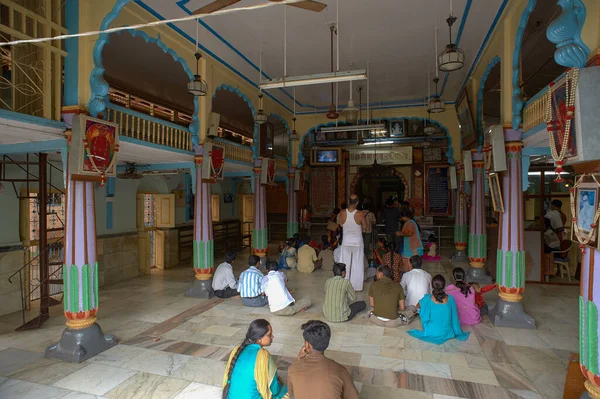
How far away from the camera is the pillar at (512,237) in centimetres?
558

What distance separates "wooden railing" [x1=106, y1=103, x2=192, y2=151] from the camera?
213 inches

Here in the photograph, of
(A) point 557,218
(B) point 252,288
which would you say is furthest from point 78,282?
(A) point 557,218

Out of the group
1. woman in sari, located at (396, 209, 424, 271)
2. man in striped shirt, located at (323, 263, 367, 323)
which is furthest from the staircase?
woman in sari, located at (396, 209, 424, 271)

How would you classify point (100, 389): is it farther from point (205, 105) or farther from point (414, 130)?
point (414, 130)

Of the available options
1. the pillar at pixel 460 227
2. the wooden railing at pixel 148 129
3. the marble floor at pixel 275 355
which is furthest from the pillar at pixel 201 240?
the pillar at pixel 460 227

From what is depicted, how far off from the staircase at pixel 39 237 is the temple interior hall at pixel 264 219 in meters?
0.05

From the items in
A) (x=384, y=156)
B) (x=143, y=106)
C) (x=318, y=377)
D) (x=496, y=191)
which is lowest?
(x=318, y=377)

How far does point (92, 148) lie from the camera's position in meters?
4.58

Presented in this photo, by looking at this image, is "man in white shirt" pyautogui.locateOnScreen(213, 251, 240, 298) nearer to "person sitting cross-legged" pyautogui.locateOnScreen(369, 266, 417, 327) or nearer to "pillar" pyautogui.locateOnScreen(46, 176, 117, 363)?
"pillar" pyautogui.locateOnScreen(46, 176, 117, 363)

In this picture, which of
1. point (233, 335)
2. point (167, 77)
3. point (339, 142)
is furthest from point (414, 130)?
point (233, 335)

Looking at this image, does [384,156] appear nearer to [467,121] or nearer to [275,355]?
[467,121]

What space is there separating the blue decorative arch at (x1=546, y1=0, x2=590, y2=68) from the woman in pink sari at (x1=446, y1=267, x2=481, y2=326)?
3354 mm

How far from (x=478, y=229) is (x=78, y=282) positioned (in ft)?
27.8

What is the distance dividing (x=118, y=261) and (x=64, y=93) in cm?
548
